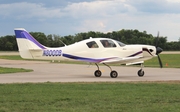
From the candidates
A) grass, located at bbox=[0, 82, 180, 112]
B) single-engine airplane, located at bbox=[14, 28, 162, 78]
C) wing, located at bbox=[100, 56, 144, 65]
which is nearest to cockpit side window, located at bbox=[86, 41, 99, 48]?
single-engine airplane, located at bbox=[14, 28, 162, 78]

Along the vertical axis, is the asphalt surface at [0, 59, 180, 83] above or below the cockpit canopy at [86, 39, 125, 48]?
below

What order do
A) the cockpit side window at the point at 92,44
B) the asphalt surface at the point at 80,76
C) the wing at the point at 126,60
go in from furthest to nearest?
the cockpit side window at the point at 92,44
the wing at the point at 126,60
the asphalt surface at the point at 80,76

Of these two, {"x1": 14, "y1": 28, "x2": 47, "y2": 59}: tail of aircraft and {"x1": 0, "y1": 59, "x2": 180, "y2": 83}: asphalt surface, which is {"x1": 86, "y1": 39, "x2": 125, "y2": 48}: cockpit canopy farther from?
{"x1": 14, "y1": 28, "x2": 47, "y2": 59}: tail of aircraft

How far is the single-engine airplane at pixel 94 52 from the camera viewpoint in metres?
20.4

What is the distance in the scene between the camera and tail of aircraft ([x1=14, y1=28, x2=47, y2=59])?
20.3 meters

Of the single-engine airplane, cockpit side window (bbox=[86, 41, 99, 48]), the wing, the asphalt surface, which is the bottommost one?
the asphalt surface

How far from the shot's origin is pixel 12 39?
108438 millimetres

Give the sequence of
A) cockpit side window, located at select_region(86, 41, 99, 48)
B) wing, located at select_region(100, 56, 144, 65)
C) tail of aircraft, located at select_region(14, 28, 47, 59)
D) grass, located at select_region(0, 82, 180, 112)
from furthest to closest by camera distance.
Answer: cockpit side window, located at select_region(86, 41, 99, 48) → wing, located at select_region(100, 56, 144, 65) → tail of aircraft, located at select_region(14, 28, 47, 59) → grass, located at select_region(0, 82, 180, 112)

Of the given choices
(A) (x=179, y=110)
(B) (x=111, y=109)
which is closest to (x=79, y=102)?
(B) (x=111, y=109)

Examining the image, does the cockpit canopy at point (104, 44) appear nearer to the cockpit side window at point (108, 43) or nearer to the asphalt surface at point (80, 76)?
the cockpit side window at point (108, 43)

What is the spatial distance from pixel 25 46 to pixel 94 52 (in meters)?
4.19

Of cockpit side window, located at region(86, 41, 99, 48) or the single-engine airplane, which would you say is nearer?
the single-engine airplane

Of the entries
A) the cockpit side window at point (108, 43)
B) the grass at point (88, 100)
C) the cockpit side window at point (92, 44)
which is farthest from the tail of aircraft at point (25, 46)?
the grass at point (88, 100)

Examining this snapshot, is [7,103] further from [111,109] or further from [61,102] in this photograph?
[111,109]
